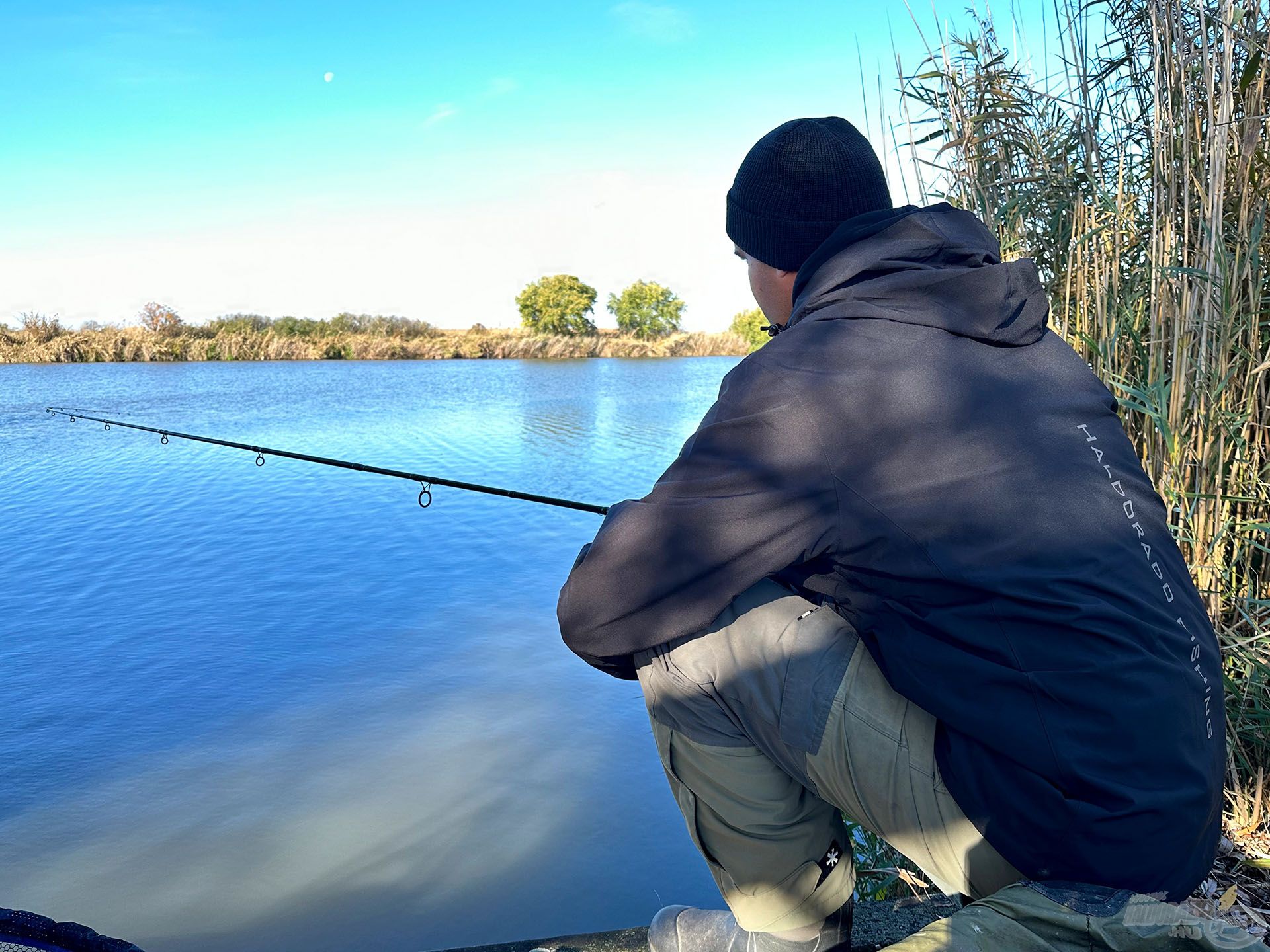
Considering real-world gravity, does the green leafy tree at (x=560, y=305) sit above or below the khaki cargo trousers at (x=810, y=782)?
above

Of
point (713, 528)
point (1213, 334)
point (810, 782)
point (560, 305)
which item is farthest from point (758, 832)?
point (560, 305)

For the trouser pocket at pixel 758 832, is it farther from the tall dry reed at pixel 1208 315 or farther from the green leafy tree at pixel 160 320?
the green leafy tree at pixel 160 320

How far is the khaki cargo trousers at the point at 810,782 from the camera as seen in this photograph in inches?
37.2

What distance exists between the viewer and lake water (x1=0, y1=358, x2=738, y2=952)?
1.95 metres

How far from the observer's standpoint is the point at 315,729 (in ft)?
8.97

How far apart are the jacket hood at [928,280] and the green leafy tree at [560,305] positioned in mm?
45282

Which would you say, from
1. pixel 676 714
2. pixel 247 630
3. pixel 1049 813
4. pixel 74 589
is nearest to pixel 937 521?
pixel 1049 813

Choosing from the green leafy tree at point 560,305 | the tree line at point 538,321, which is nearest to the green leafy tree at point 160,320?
the tree line at point 538,321

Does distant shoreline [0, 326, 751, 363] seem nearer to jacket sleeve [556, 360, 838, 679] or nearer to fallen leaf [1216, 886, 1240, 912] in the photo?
jacket sleeve [556, 360, 838, 679]

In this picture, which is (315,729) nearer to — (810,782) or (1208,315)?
(810,782)

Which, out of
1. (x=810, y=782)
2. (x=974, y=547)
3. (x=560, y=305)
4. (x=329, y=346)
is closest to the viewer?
(x=974, y=547)

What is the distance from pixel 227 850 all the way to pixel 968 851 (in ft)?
5.63

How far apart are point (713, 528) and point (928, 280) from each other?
0.39 meters

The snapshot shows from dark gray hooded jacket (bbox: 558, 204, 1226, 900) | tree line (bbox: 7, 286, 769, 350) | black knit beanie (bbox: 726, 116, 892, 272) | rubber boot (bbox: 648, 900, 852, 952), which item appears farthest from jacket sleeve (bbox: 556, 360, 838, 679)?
tree line (bbox: 7, 286, 769, 350)
